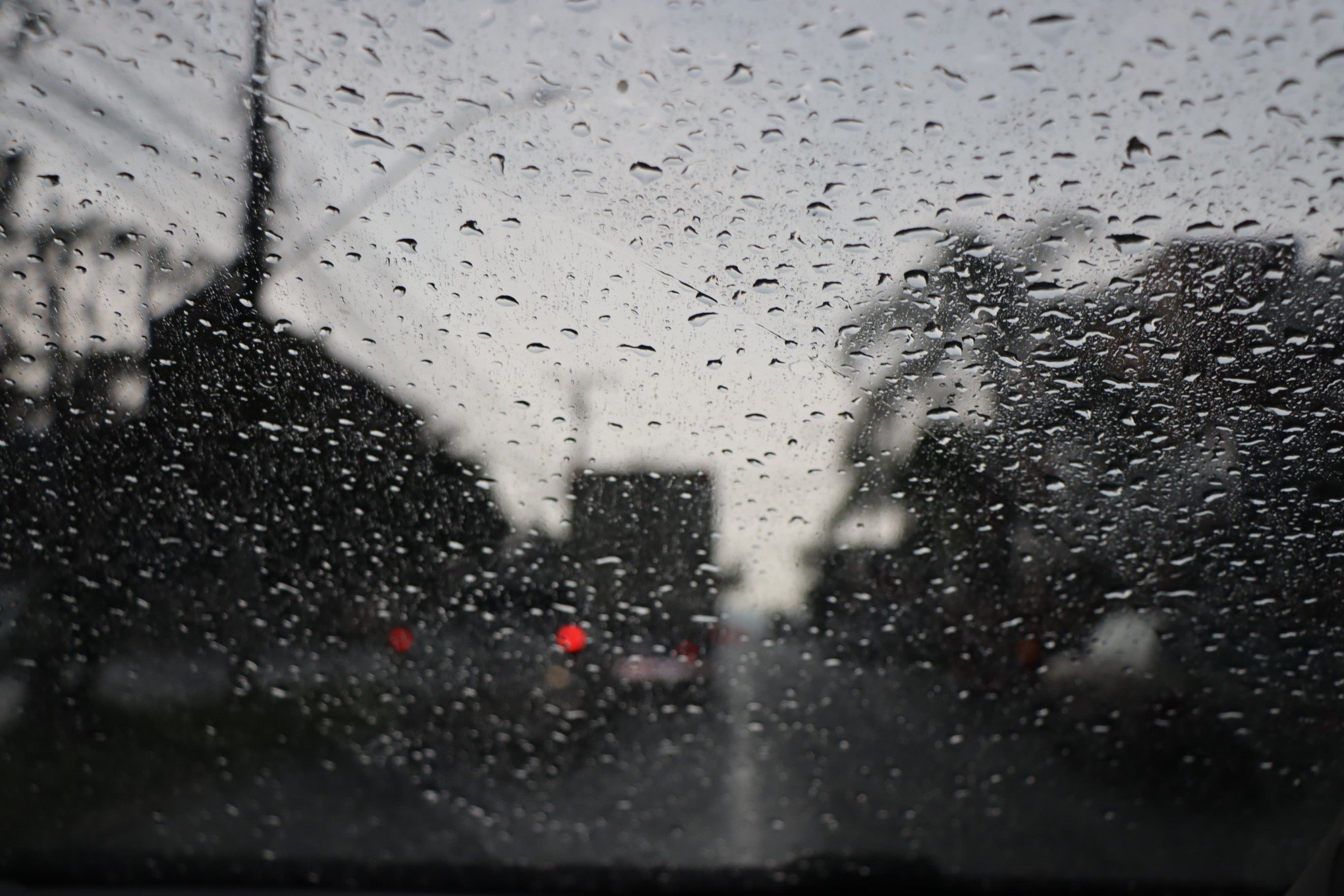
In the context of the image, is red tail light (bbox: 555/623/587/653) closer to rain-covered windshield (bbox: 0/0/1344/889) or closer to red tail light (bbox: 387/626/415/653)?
rain-covered windshield (bbox: 0/0/1344/889)

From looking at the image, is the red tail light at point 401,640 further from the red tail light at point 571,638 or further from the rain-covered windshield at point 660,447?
the red tail light at point 571,638

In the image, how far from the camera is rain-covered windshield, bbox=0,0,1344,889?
205 cm

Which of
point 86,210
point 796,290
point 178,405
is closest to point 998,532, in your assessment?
point 796,290

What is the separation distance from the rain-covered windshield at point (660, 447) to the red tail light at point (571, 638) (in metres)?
0.02

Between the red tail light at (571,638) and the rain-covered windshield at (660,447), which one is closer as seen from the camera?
the rain-covered windshield at (660,447)

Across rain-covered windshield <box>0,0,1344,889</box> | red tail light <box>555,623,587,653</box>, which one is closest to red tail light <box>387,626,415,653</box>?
rain-covered windshield <box>0,0,1344,889</box>

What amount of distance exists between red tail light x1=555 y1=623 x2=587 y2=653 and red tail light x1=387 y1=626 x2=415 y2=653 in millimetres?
424

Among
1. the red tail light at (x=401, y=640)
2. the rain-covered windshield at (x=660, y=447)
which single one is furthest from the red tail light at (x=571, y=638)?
the red tail light at (x=401, y=640)

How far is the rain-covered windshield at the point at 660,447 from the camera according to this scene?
2055 mm

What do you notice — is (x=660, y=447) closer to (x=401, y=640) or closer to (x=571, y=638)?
(x=571, y=638)

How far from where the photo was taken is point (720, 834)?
104 inches

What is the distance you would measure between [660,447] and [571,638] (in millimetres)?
612

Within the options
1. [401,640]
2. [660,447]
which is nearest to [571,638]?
[401,640]

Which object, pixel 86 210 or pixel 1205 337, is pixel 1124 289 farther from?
pixel 86 210
